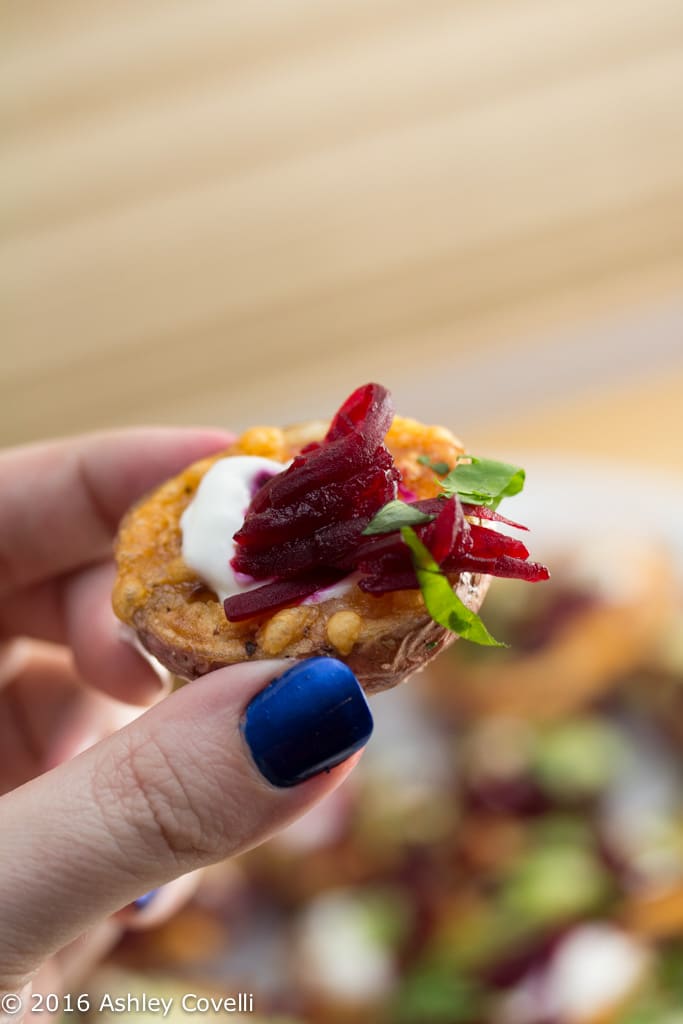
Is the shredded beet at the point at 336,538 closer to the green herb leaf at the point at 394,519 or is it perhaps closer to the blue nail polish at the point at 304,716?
the green herb leaf at the point at 394,519

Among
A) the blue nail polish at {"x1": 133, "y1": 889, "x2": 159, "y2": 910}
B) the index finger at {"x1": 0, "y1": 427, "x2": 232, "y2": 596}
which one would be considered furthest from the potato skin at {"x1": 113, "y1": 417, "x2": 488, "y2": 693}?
the blue nail polish at {"x1": 133, "y1": 889, "x2": 159, "y2": 910}

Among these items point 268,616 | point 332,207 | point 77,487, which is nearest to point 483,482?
point 268,616

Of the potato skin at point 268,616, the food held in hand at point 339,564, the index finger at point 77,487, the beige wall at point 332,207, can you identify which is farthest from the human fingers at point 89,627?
the beige wall at point 332,207

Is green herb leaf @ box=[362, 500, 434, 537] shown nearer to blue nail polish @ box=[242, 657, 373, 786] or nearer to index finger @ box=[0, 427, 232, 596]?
blue nail polish @ box=[242, 657, 373, 786]

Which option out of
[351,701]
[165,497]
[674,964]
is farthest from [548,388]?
[351,701]

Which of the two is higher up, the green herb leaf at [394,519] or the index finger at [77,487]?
the green herb leaf at [394,519]

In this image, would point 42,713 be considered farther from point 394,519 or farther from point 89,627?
point 394,519

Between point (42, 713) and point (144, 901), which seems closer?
point (144, 901)
